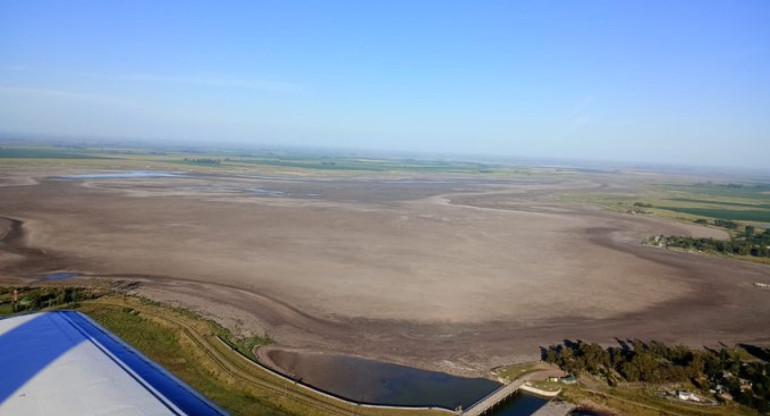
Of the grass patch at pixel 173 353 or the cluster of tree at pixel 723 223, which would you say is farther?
the cluster of tree at pixel 723 223

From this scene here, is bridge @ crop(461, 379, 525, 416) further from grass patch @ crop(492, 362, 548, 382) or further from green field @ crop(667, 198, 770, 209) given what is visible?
green field @ crop(667, 198, 770, 209)

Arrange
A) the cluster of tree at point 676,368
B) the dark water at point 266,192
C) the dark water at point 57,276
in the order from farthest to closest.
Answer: the dark water at point 266,192
the dark water at point 57,276
the cluster of tree at point 676,368

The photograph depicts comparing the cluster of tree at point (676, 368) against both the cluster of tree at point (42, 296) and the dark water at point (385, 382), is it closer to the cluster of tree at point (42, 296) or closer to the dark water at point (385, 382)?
the dark water at point (385, 382)

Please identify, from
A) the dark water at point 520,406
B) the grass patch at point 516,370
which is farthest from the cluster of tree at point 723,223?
the dark water at point 520,406

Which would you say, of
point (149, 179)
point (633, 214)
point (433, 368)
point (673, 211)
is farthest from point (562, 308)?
point (149, 179)

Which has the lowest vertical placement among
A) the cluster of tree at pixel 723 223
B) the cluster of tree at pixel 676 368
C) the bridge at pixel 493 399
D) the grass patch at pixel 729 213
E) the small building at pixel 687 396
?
the bridge at pixel 493 399

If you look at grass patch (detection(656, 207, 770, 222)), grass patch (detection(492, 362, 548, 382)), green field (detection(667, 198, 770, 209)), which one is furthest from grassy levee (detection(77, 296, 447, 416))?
green field (detection(667, 198, 770, 209))

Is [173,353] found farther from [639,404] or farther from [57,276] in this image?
[639,404]
